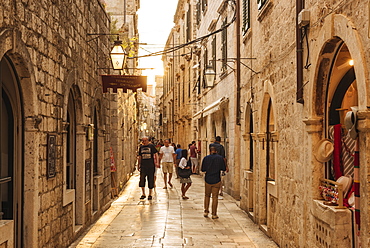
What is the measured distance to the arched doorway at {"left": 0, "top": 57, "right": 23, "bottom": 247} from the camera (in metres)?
5.79

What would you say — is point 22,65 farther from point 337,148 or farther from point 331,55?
point 337,148

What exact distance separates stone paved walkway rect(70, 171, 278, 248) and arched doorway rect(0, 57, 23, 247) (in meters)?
2.50

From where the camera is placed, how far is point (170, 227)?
32.3 feet

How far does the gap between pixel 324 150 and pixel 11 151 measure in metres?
3.85

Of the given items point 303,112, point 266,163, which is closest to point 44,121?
point 303,112

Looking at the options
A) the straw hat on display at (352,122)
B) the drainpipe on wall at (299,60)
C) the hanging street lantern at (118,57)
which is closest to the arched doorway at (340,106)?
the drainpipe on wall at (299,60)

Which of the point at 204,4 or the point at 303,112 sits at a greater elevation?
the point at 204,4

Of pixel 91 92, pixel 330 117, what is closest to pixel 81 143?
pixel 91 92

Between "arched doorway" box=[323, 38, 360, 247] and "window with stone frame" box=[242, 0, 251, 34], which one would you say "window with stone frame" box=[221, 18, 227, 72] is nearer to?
"window with stone frame" box=[242, 0, 251, 34]

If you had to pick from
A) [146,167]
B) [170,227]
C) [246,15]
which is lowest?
[170,227]

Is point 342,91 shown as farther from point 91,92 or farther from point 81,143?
point 91,92

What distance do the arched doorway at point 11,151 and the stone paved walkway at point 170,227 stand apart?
2.50 metres

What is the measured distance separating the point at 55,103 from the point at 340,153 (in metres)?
4.14

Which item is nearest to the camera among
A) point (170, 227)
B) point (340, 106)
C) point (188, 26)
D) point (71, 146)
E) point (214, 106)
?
point (340, 106)
